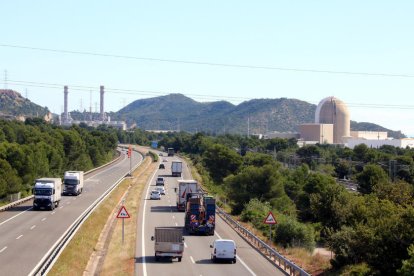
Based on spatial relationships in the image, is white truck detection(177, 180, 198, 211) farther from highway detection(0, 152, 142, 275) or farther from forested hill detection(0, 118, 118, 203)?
forested hill detection(0, 118, 118, 203)

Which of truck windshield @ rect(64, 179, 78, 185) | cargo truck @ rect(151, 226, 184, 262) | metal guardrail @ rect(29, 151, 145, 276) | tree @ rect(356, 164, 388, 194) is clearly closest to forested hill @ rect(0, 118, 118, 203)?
truck windshield @ rect(64, 179, 78, 185)

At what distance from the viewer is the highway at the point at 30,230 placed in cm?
3369

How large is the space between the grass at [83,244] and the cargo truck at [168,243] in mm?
2540

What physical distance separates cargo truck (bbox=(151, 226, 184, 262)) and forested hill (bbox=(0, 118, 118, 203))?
37741mm

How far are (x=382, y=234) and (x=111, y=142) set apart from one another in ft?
558

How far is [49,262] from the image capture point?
31.5 metres

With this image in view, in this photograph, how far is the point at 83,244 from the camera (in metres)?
40.5

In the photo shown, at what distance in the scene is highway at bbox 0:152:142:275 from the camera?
33688 millimetres

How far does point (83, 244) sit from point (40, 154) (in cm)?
5406

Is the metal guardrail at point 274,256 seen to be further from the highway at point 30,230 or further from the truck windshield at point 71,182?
the truck windshield at point 71,182

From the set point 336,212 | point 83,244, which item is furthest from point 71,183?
point 83,244

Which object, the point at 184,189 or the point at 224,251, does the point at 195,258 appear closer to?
the point at 224,251

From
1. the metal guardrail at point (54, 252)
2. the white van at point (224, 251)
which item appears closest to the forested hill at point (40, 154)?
the metal guardrail at point (54, 252)

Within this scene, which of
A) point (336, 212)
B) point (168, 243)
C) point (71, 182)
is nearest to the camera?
point (168, 243)
